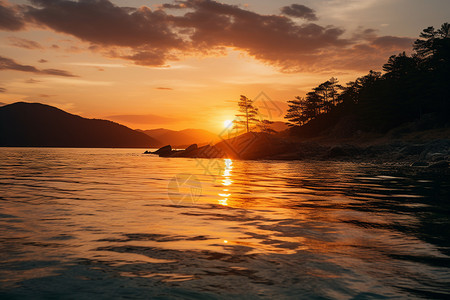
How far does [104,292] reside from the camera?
14.6ft

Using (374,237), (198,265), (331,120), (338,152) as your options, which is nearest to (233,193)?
(374,237)

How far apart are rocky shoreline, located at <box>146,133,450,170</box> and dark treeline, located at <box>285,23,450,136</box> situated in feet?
30.0

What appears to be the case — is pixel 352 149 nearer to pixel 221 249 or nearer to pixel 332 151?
pixel 332 151

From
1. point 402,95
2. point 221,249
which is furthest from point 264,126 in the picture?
point 221,249

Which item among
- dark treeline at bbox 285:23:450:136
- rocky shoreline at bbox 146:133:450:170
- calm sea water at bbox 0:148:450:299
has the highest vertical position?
dark treeline at bbox 285:23:450:136

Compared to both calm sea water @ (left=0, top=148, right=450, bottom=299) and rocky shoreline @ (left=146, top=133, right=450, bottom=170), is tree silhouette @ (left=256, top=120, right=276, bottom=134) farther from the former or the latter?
calm sea water @ (left=0, top=148, right=450, bottom=299)

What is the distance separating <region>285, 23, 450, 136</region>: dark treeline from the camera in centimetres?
6008

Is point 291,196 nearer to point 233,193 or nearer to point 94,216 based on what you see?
→ point 233,193

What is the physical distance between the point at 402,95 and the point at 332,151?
25647 millimetres

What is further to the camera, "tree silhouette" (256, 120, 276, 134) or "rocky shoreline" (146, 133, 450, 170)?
"tree silhouette" (256, 120, 276, 134)

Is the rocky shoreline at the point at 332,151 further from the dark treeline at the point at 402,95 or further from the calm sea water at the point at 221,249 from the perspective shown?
the calm sea water at the point at 221,249

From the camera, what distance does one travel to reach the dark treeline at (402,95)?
60.1 m

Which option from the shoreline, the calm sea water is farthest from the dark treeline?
the calm sea water

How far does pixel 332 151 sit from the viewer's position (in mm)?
52906
